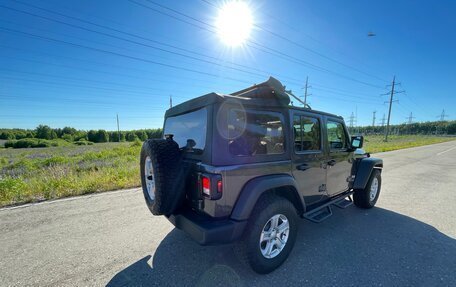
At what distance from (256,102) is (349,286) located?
7.09ft

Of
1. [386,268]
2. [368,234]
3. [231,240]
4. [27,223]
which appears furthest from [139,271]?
[368,234]

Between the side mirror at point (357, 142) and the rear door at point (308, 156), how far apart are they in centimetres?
104

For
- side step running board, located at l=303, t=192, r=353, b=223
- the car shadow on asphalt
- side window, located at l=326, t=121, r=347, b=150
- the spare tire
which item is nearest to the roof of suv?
the spare tire

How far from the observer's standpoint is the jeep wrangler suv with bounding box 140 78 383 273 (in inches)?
80.4

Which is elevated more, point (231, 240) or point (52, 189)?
point (231, 240)

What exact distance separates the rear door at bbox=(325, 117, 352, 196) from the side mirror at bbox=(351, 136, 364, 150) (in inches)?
3.8

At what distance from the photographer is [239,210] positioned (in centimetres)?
205

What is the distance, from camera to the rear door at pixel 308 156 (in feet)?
8.86

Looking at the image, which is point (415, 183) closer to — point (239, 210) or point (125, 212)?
point (239, 210)

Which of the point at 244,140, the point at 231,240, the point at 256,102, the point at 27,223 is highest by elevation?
the point at 256,102

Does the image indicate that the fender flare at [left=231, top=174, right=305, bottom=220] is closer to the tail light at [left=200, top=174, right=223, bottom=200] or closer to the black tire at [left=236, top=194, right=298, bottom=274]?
the black tire at [left=236, top=194, right=298, bottom=274]

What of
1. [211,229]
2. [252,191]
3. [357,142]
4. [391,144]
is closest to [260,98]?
[252,191]

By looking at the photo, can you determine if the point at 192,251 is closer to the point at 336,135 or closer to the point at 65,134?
the point at 336,135

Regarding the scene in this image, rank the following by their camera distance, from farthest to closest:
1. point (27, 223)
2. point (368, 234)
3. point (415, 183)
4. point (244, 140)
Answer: point (415, 183), point (27, 223), point (368, 234), point (244, 140)
